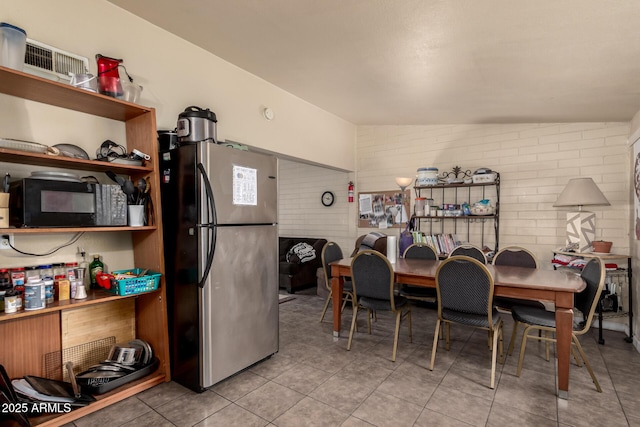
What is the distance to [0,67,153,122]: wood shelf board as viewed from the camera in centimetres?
175

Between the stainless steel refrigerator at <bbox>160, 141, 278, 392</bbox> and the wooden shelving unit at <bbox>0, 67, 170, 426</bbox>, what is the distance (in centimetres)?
11

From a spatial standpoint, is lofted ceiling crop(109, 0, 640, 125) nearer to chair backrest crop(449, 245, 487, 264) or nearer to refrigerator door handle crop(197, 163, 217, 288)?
refrigerator door handle crop(197, 163, 217, 288)

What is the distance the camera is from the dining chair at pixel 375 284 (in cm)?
285

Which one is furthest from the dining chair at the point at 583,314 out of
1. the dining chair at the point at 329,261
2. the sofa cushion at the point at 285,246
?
the sofa cushion at the point at 285,246

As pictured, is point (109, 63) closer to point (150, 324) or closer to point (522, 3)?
point (150, 324)

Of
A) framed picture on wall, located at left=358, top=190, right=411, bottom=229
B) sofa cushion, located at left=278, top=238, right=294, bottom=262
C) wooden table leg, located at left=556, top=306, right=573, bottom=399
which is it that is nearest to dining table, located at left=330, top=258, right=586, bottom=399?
wooden table leg, located at left=556, top=306, right=573, bottom=399

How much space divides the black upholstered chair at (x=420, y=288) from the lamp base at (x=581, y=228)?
5.19 ft

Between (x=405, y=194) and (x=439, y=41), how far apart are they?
9.69 ft

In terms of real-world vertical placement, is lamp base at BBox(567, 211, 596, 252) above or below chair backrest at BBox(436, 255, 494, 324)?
above

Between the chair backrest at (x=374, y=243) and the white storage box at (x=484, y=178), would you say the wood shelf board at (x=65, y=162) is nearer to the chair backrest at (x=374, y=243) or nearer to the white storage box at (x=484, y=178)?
the chair backrest at (x=374, y=243)

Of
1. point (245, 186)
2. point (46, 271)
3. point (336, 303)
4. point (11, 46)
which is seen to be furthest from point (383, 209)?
point (11, 46)

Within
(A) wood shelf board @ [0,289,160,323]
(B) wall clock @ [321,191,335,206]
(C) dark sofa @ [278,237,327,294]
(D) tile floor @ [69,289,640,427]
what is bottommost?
(D) tile floor @ [69,289,640,427]

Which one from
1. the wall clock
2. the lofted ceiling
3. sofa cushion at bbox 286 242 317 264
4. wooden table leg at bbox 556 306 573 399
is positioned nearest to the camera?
the lofted ceiling

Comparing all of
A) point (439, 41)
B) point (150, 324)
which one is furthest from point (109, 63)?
point (439, 41)
